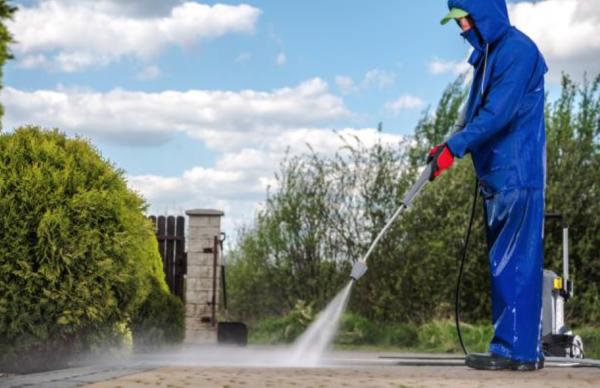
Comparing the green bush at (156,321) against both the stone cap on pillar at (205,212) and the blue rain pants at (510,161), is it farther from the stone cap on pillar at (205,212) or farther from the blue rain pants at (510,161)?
the blue rain pants at (510,161)

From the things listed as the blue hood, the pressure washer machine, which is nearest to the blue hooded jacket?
the blue hood

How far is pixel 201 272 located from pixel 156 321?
345cm

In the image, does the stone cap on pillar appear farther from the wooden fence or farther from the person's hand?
the person's hand

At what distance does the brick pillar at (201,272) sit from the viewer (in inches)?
563

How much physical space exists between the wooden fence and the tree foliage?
4.92 ft

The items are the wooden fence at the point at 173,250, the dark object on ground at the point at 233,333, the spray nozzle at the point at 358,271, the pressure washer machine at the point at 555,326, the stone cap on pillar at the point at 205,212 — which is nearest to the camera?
the spray nozzle at the point at 358,271

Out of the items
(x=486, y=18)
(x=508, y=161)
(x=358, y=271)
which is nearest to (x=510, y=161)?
(x=508, y=161)

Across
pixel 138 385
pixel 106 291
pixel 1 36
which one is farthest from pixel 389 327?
pixel 138 385

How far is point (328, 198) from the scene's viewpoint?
15445mm

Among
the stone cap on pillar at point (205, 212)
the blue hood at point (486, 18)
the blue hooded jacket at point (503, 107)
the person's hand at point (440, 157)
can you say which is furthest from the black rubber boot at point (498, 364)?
the stone cap on pillar at point (205, 212)

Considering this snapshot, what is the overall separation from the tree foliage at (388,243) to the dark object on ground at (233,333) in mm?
2412

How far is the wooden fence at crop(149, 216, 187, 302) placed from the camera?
14727mm

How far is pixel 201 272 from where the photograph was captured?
14.4 metres

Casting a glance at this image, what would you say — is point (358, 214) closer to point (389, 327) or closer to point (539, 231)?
point (389, 327)
